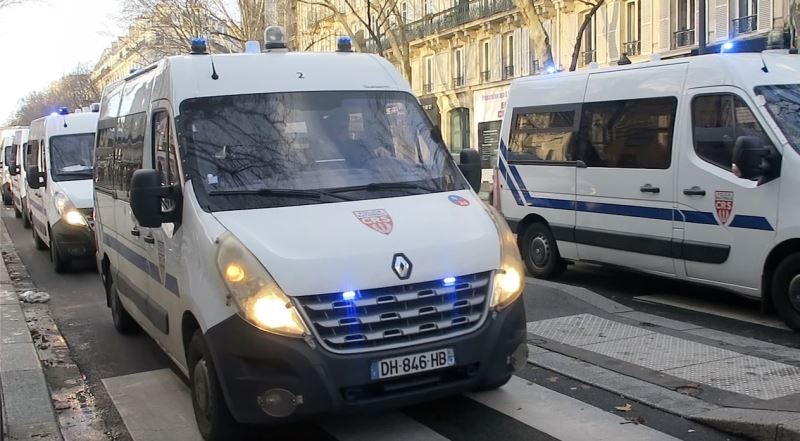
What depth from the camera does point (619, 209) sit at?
909cm

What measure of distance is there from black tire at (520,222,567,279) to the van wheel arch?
2914 millimetres

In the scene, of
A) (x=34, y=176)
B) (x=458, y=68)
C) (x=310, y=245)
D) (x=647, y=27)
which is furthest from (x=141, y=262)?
(x=458, y=68)

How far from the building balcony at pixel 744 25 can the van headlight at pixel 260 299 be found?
23419 mm

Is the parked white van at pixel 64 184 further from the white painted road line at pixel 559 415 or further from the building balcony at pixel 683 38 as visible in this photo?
the building balcony at pixel 683 38

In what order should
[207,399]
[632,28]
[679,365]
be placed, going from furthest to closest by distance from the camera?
[632,28] → [679,365] → [207,399]

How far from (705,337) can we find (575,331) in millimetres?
1101

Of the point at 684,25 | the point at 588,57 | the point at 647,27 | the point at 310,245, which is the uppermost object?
the point at 647,27

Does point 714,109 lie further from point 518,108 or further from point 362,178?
point 362,178

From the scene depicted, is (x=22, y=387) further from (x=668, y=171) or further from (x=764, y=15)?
(x=764, y=15)

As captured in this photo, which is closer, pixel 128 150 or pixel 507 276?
pixel 507 276

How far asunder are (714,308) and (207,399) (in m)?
5.61

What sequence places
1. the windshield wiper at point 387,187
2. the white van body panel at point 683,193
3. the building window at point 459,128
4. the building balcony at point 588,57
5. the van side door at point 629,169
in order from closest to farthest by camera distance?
the windshield wiper at point 387,187
the white van body panel at point 683,193
the van side door at point 629,169
the building balcony at point 588,57
the building window at point 459,128

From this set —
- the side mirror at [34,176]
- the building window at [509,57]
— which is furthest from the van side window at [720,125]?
the building window at [509,57]

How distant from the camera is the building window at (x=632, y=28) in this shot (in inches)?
1172
